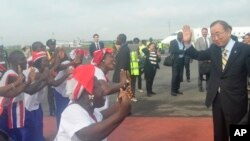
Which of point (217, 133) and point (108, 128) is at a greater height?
point (108, 128)

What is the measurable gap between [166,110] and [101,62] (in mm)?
4562

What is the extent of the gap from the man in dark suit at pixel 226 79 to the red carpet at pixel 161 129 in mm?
2156

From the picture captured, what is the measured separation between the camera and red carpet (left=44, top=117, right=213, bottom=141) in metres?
7.51

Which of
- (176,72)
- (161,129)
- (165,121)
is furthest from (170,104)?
(161,129)

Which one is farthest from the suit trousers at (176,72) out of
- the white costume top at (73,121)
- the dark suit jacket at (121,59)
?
the white costume top at (73,121)

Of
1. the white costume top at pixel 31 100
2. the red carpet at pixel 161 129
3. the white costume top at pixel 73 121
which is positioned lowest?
the red carpet at pixel 161 129

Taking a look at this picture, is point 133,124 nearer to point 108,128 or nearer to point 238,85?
point 238,85

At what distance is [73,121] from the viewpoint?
2971 mm

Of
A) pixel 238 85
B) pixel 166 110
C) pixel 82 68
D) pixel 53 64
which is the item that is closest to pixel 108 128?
Answer: pixel 82 68

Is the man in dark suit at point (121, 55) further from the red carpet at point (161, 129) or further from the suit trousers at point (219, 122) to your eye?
the suit trousers at point (219, 122)

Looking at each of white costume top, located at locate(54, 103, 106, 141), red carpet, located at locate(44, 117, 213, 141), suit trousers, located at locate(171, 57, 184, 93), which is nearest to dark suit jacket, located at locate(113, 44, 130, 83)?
red carpet, located at locate(44, 117, 213, 141)

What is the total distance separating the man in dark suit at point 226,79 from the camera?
5.05 meters

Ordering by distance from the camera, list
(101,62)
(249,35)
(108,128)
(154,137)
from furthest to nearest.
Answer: (249,35), (154,137), (101,62), (108,128)

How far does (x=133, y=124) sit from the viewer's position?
8.64 metres
